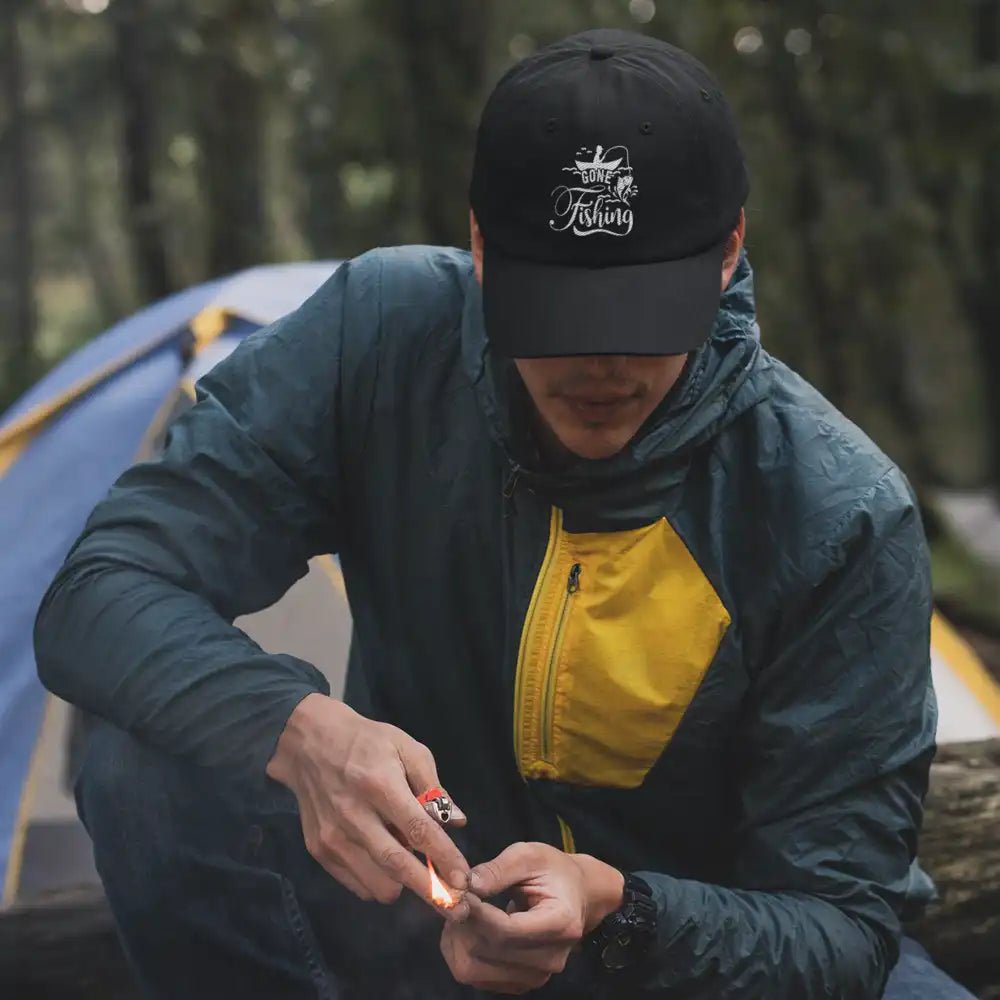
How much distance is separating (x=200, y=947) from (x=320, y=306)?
841 millimetres

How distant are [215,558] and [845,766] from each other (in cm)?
82

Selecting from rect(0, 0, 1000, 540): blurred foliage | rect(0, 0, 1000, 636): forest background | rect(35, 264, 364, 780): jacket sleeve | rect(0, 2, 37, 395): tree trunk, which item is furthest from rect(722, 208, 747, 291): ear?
rect(0, 2, 37, 395): tree trunk

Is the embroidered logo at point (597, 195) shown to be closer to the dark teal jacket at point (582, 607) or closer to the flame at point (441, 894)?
the dark teal jacket at point (582, 607)

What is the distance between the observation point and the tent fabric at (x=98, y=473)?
328cm

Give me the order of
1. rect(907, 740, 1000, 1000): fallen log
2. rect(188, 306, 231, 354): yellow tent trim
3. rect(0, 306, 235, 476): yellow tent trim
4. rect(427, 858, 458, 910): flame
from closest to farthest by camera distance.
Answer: rect(427, 858, 458, 910): flame, rect(907, 740, 1000, 1000): fallen log, rect(188, 306, 231, 354): yellow tent trim, rect(0, 306, 235, 476): yellow tent trim

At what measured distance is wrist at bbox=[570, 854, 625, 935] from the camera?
5.35ft

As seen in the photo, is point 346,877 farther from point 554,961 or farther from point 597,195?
point 597,195

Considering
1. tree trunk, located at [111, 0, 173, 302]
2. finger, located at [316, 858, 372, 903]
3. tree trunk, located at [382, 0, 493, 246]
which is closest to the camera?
finger, located at [316, 858, 372, 903]

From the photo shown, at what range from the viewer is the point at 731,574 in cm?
190

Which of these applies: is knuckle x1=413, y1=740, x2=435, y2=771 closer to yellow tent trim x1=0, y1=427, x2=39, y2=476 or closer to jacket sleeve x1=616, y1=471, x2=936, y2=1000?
jacket sleeve x1=616, y1=471, x2=936, y2=1000

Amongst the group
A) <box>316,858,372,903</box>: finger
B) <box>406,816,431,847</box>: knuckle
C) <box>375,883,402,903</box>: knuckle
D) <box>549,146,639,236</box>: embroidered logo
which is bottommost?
<box>316,858,372,903</box>: finger

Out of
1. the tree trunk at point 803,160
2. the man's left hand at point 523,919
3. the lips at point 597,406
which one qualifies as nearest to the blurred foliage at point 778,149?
the tree trunk at point 803,160

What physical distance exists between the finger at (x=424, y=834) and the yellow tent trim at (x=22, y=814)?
197 cm

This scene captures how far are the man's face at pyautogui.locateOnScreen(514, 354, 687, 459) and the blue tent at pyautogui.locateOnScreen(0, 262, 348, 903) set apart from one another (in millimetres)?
1600
